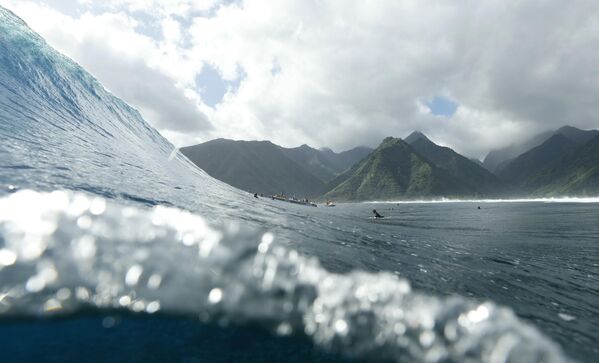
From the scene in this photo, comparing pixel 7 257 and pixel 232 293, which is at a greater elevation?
pixel 7 257

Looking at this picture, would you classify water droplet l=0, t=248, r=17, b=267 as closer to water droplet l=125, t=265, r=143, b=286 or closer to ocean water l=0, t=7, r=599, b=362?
ocean water l=0, t=7, r=599, b=362

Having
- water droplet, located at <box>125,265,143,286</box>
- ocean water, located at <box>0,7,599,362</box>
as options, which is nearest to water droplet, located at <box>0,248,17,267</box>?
ocean water, located at <box>0,7,599,362</box>

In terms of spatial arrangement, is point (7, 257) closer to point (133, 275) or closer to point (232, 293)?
point (133, 275)

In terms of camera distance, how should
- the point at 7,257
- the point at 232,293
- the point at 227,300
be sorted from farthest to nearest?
the point at 232,293 → the point at 227,300 → the point at 7,257

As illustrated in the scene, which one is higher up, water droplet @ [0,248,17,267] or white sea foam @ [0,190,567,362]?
water droplet @ [0,248,17,267]

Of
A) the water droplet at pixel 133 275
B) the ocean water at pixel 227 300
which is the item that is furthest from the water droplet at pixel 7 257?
the water droplet at pixel 133 275

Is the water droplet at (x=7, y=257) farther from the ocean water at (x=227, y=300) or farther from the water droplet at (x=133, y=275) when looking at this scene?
the water droplet at (x=133, y=275)

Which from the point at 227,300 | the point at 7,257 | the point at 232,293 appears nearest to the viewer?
the point at 7,257

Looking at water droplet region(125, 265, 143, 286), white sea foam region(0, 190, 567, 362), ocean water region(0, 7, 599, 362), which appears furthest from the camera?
water droplet region(125, 265, 143, 286)

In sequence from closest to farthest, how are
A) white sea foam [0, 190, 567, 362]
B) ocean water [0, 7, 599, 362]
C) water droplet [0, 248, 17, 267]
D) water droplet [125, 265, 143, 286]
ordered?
1. ocean water [0, 7, 599, 362]
2. white sea foam [0, 190, 567, 362]
3. water droplet [0, 248, 17, 267]
4. water droplet [125, 265, 143, 286]

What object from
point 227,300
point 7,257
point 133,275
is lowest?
point 227,300

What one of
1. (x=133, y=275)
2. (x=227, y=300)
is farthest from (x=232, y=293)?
(x=133, y=275)

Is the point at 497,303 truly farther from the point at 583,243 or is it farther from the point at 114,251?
the point at 583,243

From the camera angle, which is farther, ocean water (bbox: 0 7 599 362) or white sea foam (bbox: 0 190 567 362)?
white sea foam (bbox: 0 190 567 362)
